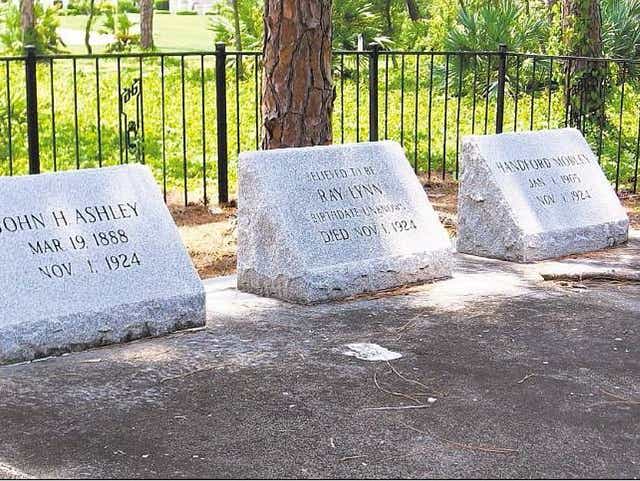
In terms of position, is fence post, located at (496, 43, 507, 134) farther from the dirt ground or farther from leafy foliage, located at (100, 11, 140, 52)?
leafy foliage, located at (100, 11, 140, 52)

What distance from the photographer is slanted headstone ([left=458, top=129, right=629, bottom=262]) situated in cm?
705

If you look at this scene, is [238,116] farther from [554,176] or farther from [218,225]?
[554,176]

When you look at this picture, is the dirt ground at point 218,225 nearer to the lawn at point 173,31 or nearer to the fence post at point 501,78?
the fence post at point 501,78

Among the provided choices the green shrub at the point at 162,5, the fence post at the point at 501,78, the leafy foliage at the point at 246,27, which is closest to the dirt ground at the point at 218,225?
the fence post at the point at 501,78

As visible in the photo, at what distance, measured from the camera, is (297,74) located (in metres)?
7.69

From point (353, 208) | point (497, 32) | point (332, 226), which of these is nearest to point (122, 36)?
point (497, 32)

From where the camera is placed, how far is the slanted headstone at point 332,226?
5.92m

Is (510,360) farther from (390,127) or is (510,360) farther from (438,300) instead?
(390,127)

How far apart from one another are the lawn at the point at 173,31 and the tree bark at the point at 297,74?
25.9 meters

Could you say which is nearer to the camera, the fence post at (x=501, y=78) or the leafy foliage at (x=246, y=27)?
the fence post at (x=501, y=78)

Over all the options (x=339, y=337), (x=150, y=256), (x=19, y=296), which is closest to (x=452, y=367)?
(x=339, y=337)

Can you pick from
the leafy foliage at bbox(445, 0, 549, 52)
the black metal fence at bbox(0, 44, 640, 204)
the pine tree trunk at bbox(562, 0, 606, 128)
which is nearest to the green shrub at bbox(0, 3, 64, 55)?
the black metal fence at bbox(0, 44, 640, 204)

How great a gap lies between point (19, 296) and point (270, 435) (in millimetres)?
1482

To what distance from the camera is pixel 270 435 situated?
3.97 m
